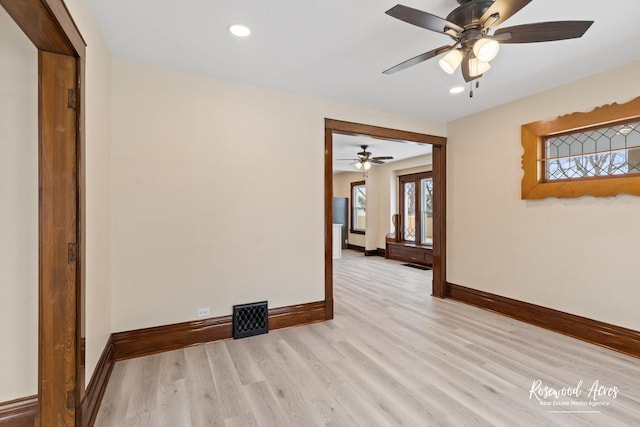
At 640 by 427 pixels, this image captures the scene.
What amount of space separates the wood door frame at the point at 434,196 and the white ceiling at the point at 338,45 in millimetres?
442

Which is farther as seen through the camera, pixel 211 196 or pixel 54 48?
pixel 211 196

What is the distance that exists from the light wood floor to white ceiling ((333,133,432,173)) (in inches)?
128

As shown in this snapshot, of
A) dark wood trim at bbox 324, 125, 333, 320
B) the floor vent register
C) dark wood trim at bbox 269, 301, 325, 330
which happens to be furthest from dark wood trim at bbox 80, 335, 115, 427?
dark wood trim at bbox 324, 125, 333, 320

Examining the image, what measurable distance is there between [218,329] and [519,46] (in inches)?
142

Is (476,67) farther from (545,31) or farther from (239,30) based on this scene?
(239,30)

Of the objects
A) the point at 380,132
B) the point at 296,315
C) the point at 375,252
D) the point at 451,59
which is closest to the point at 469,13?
the point at 451,59

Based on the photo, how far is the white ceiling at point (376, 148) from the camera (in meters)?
5.41

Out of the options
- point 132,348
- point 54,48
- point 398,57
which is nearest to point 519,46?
point 398,57

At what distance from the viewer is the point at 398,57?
253 centimetres

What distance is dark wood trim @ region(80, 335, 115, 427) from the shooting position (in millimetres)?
1713

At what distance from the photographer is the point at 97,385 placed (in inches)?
77.3

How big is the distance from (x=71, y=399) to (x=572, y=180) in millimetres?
4402

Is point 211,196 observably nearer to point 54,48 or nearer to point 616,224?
point 54,48

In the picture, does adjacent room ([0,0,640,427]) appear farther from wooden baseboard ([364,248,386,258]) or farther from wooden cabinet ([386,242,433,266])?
wooden baseboard ([364,248,386,258])
